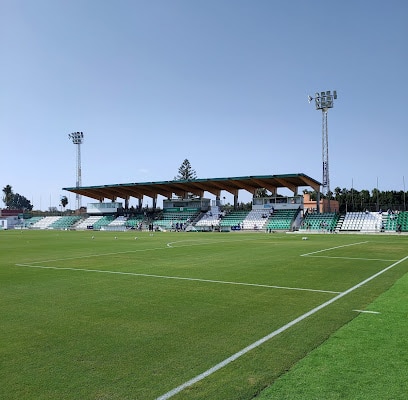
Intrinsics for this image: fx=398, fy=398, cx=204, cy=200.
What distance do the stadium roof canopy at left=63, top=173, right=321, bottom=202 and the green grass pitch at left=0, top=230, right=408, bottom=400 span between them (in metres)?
50.2

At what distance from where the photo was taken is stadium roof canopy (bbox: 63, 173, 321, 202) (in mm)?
65000

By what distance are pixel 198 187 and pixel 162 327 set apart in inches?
2714

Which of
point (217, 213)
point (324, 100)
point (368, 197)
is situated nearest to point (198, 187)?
point (217, 213)

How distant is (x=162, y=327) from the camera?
7.41 m

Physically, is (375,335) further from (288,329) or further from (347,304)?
(347,304)

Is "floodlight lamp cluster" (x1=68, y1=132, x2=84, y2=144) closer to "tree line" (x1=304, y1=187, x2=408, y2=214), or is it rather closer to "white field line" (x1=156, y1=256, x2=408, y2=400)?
"tree line" (x1=304, y1=187, x2=408, y2=214)

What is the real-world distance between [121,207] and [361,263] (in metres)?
74.2

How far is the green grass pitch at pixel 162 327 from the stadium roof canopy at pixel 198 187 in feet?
165

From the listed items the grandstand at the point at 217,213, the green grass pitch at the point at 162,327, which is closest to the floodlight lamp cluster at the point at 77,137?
the grandstand at the point at 217,213

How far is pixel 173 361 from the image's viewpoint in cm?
560

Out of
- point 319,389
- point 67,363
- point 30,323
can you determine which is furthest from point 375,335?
point 30,323

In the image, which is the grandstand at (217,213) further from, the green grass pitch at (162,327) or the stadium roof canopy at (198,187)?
the green grass pitch at (162,327)

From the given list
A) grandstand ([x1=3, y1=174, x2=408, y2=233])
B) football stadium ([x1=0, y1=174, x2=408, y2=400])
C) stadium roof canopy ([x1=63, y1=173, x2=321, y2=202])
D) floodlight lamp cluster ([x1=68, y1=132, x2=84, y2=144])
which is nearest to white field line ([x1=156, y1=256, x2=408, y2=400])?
football stadium ([x1=0, y1=174, x2=408, y2=400])

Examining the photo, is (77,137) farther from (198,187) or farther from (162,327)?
(162,327)
